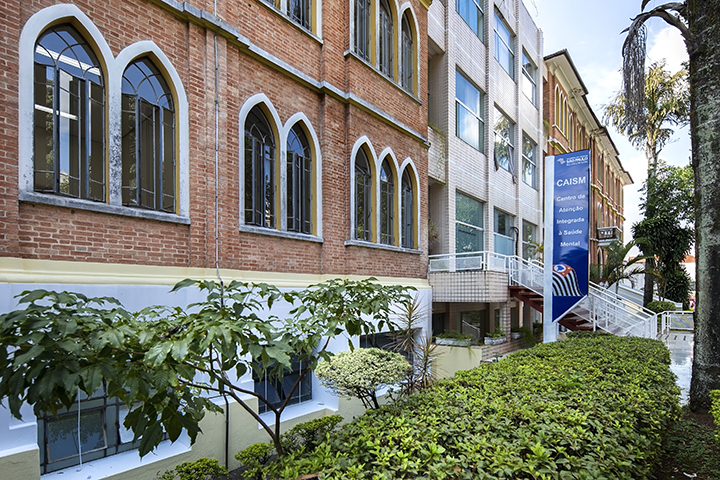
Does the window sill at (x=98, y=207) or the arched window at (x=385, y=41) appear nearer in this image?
the window sill at (x=98, y=207)

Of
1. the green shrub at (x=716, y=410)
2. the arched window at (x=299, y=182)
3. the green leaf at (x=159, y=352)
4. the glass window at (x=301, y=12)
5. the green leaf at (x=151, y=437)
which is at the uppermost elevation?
the glass window at (x=301, y=12)

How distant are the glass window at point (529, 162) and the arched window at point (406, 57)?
984 centimetres

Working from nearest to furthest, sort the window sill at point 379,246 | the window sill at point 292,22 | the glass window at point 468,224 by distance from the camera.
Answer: the window sill at point 292,22 → the window sill at point 379,246 → the glass window at point 468,224

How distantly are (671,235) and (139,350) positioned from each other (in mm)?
28698

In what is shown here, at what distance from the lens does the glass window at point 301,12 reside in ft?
27.7

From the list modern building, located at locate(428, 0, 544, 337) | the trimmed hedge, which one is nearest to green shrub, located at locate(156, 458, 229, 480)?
the trimmed hedge

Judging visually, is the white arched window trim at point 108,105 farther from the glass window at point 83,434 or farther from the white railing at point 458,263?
the white railing at point 458,263

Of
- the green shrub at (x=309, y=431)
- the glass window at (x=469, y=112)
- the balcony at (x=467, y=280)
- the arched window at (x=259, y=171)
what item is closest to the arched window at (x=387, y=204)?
the balcony at (x=467, y=280)

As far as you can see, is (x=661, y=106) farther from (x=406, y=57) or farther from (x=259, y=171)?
(x=259, y=171)

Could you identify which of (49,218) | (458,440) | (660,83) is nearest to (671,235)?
(660,83)

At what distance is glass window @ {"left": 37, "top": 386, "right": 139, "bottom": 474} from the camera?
16.5ft

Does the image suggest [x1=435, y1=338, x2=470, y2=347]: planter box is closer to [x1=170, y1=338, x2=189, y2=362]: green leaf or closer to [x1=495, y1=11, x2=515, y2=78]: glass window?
[x1=170, y1=338, x2=189, y2=362]: green leaf

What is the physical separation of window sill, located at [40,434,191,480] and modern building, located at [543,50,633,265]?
21.6 meters

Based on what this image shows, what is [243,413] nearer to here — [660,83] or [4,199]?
[4,199]
